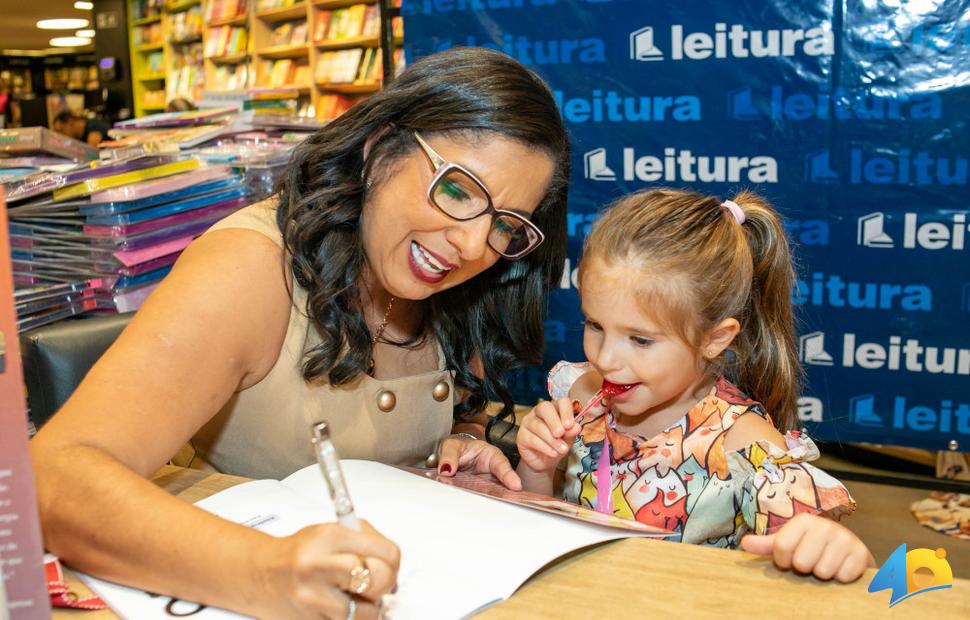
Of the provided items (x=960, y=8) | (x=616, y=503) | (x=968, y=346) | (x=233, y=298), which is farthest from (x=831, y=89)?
(x=233, y=298)

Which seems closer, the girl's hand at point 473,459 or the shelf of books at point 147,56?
the girl's hand at point 473,459

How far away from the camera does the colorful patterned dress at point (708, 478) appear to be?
1193mm

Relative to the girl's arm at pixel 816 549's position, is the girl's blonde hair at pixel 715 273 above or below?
above

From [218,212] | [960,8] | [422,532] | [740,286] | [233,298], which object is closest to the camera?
[422,532]

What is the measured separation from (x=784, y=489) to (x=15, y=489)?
965 mm

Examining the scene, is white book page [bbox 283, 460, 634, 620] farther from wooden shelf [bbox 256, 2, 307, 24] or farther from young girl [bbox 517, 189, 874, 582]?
wooden shelf [bbox 256, 2, 307, 24]

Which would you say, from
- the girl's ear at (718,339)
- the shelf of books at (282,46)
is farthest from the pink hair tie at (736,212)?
the shelf of books at (282,46)

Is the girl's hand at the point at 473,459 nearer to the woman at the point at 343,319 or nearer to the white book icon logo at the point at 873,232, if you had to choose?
the woman at the point at 343,319

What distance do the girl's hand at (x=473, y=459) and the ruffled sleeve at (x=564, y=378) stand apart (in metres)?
0.24

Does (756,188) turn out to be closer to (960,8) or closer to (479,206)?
(960,8)

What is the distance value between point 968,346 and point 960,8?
975 mm

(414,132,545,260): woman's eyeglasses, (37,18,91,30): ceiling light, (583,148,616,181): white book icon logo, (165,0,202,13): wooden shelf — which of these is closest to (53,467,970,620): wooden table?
(414,132,545,260): woman's eyeglasses

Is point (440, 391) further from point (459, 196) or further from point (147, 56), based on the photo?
point (147, 56)

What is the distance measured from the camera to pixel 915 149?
2.47m
